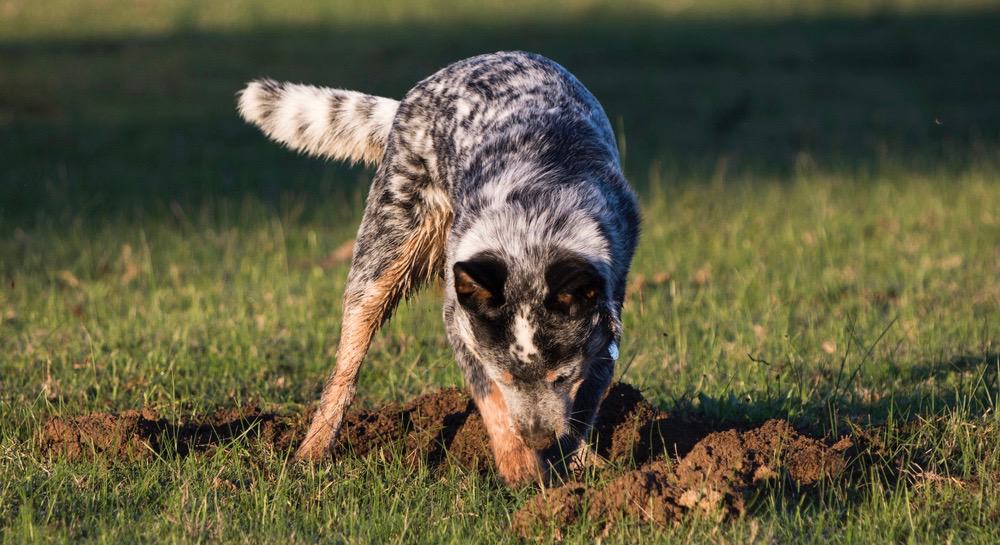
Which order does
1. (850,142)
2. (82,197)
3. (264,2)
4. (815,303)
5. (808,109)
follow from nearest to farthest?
(815,303) → (82,197) → (850,142) → (808,109) → (264,2)

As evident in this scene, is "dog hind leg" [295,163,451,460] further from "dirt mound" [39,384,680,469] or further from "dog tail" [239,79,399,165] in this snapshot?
"dog tail" [239,79,399,165]

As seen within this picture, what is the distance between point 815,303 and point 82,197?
6922mm

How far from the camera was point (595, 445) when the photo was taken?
218 inches

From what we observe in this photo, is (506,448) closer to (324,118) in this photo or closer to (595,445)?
(595,445)

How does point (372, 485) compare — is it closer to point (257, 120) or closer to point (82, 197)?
point (257, 120)

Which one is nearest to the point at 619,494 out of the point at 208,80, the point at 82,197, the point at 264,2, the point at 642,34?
the point at 82,197

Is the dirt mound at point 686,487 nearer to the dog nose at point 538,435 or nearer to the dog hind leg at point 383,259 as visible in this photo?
the dog nose at point 538,435

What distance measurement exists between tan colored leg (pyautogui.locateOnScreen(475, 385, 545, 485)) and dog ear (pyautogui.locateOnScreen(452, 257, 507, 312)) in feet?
2.08

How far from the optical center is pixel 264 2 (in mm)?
21062

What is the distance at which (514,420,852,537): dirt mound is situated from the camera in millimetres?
4477

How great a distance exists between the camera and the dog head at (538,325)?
4520mm

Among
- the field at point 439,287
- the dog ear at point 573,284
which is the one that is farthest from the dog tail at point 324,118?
the dog ear at point 573,284

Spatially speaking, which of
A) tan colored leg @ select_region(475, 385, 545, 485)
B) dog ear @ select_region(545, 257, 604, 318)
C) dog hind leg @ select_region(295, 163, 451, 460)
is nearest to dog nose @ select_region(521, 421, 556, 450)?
tan colored leg @ select_region(475, 385, 545, 485)

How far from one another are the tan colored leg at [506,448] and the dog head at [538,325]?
0.26 m
